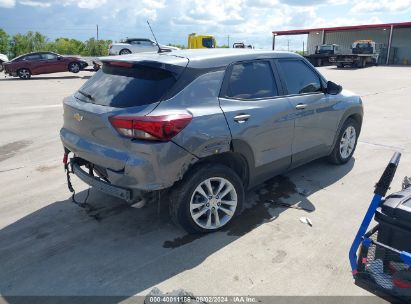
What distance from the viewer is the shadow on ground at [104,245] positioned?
3.02 m

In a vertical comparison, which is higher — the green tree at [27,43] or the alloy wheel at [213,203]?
the green tree at [27,43]

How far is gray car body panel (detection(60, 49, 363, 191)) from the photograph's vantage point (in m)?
3.20

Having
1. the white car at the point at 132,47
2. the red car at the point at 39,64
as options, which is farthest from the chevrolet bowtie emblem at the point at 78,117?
the white car at the point at 132,47

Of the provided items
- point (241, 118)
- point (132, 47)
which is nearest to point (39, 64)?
point (132, 47)

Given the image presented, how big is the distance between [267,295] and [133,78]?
223cm

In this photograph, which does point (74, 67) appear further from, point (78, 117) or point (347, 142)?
point (78, 117)

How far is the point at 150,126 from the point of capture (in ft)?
10.2

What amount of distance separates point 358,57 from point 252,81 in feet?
103

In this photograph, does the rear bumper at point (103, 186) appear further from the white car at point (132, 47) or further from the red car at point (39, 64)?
the white car at point (132, 47)

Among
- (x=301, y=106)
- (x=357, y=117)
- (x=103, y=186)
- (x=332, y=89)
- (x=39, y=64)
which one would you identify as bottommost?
(x=103, y=186)

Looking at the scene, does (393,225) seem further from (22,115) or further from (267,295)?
(22,115)

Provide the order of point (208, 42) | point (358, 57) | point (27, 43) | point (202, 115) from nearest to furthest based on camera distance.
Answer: point (202, 115) → point (208, 42) → point (358, 57) → point (27, 43)

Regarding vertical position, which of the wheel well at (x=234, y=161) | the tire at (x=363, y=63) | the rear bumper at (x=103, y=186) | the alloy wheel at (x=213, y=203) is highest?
the tire at (x=363, y=63)

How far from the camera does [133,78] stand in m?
3.51
